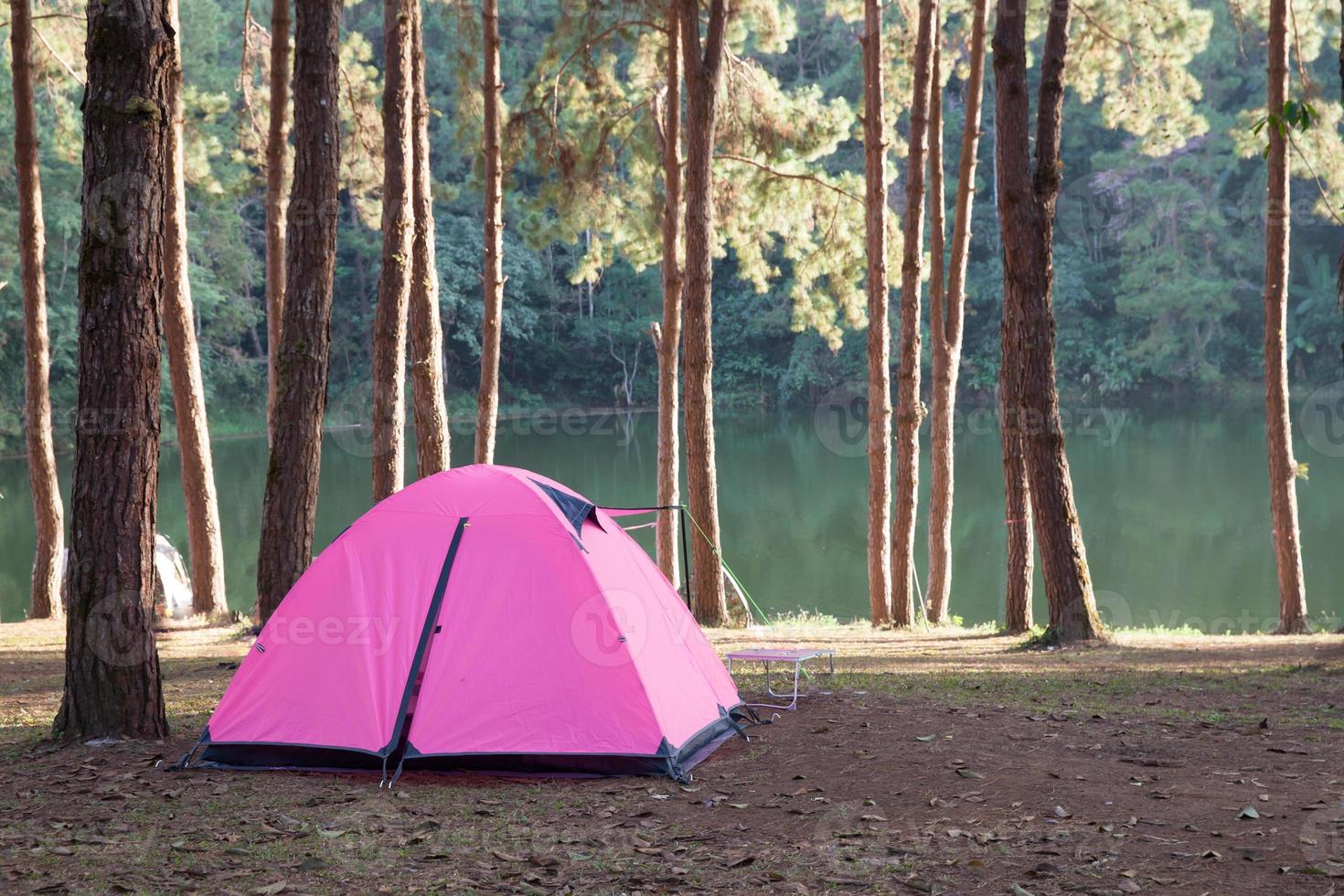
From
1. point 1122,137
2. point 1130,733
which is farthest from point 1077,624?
point 1122,137

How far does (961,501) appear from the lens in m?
25.6

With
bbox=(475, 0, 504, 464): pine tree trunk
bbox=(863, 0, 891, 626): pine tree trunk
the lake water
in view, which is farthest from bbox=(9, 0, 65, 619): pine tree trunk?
bbox=(863, 0, 891, 626): pine tree trunk

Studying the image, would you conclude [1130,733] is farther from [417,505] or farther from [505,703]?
[417,505]

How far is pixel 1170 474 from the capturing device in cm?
2711

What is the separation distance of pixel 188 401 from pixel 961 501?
18418mm

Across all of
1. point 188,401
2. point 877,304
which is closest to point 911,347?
point 877,304

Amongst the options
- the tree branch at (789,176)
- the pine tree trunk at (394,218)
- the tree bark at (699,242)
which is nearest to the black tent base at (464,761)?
the pine tree trunk at (394,218)

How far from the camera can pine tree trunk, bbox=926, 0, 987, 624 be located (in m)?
12.0

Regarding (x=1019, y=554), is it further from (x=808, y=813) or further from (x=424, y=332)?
(x=808, y=813)

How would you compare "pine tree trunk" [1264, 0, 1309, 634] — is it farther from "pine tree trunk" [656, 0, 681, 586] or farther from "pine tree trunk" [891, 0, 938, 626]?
"pine tree trunk" [656, 0, 681, 586]

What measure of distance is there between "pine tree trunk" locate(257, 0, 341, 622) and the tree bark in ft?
10.5

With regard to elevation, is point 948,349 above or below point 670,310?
below

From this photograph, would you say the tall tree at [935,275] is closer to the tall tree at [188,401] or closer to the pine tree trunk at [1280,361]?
the pine tree trunk at [1280,361]

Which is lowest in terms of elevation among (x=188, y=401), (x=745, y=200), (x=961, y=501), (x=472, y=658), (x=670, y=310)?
(x=961, y=501)
